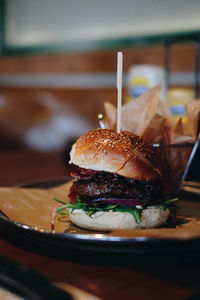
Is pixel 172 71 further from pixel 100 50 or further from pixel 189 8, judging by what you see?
pixel 100 50

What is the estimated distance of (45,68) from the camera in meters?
4.07

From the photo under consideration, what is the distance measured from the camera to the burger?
1.23m

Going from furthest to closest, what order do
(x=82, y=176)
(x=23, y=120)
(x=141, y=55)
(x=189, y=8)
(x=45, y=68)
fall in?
1. (x=45, y=68)
2. (x=23, y=120)
3. (x=141, y=55)
4. (x=189, y=8)
5. (x=82, y=176)

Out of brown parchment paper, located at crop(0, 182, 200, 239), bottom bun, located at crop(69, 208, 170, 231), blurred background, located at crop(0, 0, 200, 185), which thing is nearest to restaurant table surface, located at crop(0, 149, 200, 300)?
brown parchment paper, located at crop(0, 182, 200, 239)

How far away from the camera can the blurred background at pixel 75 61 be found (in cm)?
312

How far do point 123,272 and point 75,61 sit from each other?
3.18 metres

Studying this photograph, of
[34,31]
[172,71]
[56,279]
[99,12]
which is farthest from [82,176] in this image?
[34,31]

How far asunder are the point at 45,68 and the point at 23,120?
71 centimetres

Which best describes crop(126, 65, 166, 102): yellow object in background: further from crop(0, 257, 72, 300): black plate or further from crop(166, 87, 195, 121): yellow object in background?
crop(0, 257, 72, 300): black plate

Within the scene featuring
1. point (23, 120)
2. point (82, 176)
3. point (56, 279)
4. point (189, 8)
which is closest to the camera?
point (56, 279)

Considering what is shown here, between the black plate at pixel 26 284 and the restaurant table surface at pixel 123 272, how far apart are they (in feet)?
0.31

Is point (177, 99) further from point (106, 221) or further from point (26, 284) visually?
point (26, 284)

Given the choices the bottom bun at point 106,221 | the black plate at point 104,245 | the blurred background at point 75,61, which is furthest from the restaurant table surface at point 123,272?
the blurred background at point 75,61

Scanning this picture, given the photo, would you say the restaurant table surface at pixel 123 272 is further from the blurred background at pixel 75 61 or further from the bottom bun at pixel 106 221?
the blurred background at pixel 75 61
